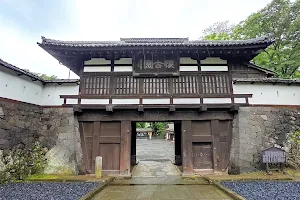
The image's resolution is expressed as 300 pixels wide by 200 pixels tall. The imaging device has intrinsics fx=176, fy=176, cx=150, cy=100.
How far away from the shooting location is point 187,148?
27.7 ft

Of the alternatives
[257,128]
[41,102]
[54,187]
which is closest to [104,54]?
[41,102]

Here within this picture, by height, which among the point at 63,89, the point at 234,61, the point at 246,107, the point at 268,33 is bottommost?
the point at 246,107

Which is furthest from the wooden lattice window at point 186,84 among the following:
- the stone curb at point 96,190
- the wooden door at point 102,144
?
the stone curb at point 96,190

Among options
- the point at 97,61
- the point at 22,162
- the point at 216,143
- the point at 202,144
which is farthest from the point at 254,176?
the point at 22,162

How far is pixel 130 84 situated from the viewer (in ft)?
28.7

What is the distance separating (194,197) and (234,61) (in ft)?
22.3

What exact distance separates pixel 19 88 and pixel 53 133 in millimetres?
2568

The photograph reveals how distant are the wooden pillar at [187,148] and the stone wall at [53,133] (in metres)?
4.99

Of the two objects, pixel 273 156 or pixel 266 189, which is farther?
pixel 273 156

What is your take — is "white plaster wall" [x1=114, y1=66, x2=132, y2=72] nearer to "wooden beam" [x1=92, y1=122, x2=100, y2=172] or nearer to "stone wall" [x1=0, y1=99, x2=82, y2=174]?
"wooden beam" [x1=92, y1=122, x2=100, y2=172]

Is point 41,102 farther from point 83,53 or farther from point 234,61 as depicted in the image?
point 234,61

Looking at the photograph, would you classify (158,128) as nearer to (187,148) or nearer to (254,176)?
(187,148)

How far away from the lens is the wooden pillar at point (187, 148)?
8309 mm

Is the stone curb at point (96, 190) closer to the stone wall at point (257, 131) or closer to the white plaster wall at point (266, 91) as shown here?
the stone wall at point (257, 131)
